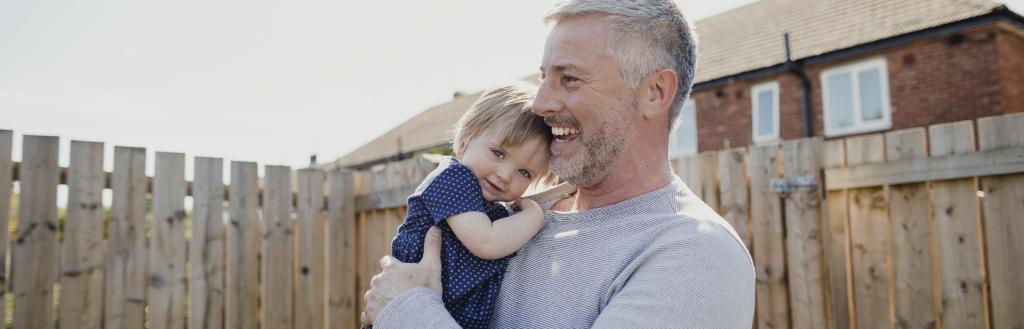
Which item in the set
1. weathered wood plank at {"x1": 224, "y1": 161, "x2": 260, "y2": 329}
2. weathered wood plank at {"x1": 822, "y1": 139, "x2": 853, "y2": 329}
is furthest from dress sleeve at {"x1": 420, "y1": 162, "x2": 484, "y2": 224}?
weathered wood plank at {"x1": 224, "y1": 161, "x2": 260, "y2": 329}

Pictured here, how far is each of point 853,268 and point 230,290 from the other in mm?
3901

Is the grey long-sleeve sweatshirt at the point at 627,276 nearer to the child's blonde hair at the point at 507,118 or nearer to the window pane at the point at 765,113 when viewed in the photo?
the child's blonde hair at the point at 507,118

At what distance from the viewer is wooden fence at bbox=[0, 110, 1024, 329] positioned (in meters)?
3.52

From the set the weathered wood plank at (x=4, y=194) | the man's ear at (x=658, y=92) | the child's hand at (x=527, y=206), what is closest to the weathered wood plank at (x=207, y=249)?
the weathered wood plank at (x=4, y=194)

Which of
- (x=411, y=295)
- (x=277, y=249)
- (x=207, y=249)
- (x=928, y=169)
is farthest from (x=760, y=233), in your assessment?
(x=207, y=249)

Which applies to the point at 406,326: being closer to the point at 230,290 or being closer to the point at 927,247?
the point at 927,247

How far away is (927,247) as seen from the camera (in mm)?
3645

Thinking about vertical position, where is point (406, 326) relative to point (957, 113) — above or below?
below

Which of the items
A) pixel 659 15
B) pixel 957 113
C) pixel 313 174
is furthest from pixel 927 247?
pixel 957 113

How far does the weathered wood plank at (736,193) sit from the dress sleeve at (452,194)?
8.00ft

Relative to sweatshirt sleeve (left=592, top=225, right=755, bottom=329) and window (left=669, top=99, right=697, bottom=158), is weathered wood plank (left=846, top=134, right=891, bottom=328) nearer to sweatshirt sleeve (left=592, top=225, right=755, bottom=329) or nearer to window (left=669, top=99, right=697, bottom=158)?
sweatshirt sleeve (left=592, top=225, right=755, bottom=329)

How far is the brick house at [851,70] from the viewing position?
37.0ft

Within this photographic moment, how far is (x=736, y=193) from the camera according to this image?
163 inches

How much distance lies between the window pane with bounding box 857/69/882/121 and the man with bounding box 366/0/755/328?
11928 mm
